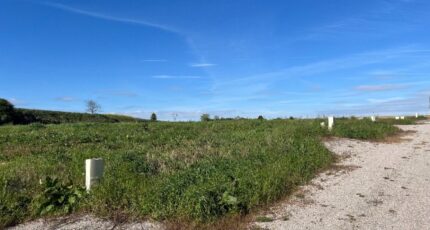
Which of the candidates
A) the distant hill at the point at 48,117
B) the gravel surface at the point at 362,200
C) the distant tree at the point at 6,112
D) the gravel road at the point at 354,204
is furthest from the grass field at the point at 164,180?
the distant hill at the point at 48,117

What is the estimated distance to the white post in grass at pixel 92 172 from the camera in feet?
25.1

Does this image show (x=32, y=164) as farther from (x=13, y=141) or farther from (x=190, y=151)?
(x=13, y=141)

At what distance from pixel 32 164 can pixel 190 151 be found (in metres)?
4.01

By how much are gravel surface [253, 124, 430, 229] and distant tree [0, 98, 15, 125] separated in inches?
1280

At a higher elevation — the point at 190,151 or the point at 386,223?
the point at 190,151

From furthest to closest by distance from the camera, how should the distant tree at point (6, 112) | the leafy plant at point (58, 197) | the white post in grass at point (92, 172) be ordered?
the distant tree at point (6, 112), the white post in grass at point (92, 172), the leafy plant at point (58, 197)

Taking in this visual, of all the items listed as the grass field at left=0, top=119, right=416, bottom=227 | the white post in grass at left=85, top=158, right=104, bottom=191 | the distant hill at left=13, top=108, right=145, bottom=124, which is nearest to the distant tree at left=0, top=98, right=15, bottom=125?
the distant hill at left=13, top=108, right=145, bottom=124

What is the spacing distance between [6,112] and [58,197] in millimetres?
33243

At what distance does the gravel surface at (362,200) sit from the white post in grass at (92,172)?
3092 millimetres

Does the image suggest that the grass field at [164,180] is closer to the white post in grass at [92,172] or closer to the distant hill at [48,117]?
the white post in grass at [92,172]

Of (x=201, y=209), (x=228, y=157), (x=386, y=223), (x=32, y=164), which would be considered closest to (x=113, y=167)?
(x=32, y=164)

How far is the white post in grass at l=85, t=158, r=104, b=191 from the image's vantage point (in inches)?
302

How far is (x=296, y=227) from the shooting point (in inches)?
247

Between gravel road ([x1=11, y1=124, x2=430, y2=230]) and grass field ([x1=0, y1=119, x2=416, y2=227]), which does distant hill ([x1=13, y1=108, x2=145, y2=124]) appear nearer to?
grass field ([x1=0, y1=119, x2=416, y2=227])
